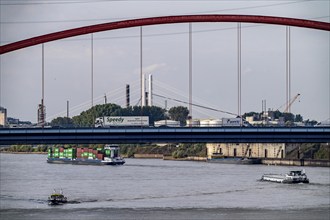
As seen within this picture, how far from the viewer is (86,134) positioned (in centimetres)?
4278

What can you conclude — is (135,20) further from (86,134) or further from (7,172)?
(7,172)

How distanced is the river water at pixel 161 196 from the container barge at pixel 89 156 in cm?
1811

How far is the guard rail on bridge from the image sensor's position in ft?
139

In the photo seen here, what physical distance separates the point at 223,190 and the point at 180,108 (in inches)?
1280

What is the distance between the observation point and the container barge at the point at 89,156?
9375 centimetres

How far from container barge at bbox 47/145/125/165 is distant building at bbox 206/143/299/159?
1768 cm

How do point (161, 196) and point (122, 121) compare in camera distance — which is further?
point (122, 121)

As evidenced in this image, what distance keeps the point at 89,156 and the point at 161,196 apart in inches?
1716

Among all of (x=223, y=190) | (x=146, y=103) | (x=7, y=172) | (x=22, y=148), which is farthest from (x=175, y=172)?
(x=22, y=148)

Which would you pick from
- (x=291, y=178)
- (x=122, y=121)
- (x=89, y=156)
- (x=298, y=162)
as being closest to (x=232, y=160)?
(x=298, y=162)

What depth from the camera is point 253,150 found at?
4336 inches

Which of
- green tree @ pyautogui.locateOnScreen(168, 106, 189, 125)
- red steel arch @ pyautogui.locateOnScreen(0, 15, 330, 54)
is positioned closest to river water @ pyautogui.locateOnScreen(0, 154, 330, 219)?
red steel arch @ pyautogui.locateOnScreen(0, 15, 330, 54)

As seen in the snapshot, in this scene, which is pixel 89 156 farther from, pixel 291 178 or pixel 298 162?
pixel 291 178

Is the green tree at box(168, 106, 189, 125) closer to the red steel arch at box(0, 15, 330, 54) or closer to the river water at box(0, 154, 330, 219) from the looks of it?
the river water at box(0, 154, 330, 219)
